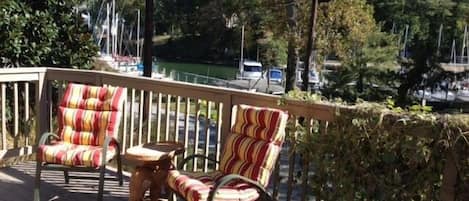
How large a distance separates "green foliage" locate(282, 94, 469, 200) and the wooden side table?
92 centimetres

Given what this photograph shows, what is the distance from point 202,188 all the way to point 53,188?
183cm

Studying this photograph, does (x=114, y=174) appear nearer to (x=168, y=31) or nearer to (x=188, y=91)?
(x=188, y=91)

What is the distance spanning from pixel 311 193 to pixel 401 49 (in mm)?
23656

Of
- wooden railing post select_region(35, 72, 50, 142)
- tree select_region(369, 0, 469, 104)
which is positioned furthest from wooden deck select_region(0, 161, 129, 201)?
tree select_region(369, 0, 469, 104)

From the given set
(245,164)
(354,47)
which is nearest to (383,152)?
(245,164)

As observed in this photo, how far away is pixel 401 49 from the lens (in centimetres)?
2516

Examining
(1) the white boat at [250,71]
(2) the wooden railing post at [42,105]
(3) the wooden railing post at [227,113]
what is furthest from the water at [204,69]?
(3) the wooden railing post at [227,113]

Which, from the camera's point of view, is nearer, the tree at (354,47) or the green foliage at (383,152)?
the green foliage at (383,152)

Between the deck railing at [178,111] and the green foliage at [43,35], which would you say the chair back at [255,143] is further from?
the green foliage at [43,35]

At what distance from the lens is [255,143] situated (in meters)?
3.10

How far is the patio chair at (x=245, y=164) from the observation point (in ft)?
9.32

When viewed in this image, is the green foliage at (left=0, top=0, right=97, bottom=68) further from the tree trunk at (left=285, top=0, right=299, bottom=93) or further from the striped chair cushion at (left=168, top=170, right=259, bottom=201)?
the tree trunk at (left=285, top=0, right=299, bottom=93)

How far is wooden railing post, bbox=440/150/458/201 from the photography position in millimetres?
2430

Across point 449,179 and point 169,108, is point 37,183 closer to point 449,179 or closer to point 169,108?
point 169,108
